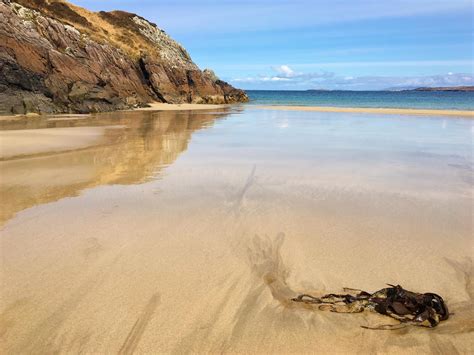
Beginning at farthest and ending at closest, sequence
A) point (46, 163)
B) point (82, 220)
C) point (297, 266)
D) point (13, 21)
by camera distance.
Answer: point (13, 21)
point (46, 163)
point (82, 220)
point (297, 266)

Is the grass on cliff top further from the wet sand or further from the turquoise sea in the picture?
the wet sand

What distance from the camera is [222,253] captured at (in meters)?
4.76

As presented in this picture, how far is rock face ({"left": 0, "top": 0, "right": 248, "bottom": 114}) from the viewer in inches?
1081

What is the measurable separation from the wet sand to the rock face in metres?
20.5

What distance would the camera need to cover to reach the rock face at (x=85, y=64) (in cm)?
2746

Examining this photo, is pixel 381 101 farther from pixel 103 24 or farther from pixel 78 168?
pixel 78 168

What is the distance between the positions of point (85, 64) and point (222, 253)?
33740 millimetres

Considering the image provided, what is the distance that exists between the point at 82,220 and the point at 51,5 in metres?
47.1

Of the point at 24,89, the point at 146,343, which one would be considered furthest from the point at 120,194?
the point at 24,89

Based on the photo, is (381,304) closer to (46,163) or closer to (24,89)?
(46,163)

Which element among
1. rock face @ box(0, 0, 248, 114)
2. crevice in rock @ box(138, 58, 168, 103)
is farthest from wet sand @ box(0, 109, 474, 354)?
crevice in rock @ box(138, 58, 168, 103)

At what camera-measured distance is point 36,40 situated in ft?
98.2

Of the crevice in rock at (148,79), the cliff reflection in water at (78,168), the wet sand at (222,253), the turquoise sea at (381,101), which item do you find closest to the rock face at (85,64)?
Result: the crevice in rock at (148,79)

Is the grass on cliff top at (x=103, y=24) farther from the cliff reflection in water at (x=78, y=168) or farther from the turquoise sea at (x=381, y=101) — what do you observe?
the cliff reflection in water at (x=78, y=168)
